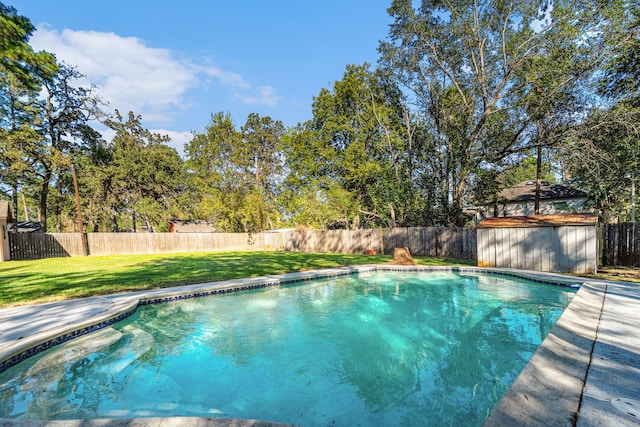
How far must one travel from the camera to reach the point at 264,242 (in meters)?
21.6

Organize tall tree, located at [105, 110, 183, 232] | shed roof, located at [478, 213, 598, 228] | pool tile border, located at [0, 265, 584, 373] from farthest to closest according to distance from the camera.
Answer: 1. tall tree, located at [105, 110, 183, 232]
2. shed roof, located at [478, 213, 598, 228]
3. pool tile border, located at [0, 265, 584, 373]

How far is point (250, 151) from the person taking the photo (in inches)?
1038

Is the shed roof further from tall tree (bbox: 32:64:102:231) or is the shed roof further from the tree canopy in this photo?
tall tree (bbox: 32:64:102:231)

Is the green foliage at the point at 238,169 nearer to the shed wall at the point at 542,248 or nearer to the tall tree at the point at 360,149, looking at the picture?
the tall tree at the point at 360,149

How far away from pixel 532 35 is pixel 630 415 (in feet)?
51.5

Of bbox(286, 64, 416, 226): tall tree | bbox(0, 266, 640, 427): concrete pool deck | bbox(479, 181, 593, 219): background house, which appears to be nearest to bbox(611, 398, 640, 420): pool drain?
bbox(0, 266, 640, 427): concrete pool deck

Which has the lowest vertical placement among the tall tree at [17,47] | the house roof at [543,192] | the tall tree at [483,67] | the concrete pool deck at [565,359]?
the concrete pool deck at [565,359]

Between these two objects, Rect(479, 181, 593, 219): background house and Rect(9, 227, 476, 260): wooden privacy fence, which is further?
Rect(479, 181, 593, 219): background house

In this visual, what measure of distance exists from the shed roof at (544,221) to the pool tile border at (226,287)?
5.47 feet

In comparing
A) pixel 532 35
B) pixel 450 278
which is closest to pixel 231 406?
pixel 450 278

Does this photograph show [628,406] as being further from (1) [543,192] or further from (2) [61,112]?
(2) [61,112]

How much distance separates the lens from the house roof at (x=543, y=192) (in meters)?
18.4

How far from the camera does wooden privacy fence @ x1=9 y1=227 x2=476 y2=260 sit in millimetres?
13172

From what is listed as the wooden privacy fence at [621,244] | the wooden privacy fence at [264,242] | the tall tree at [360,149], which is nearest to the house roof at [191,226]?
the wooden privacy fence at [264,242]
